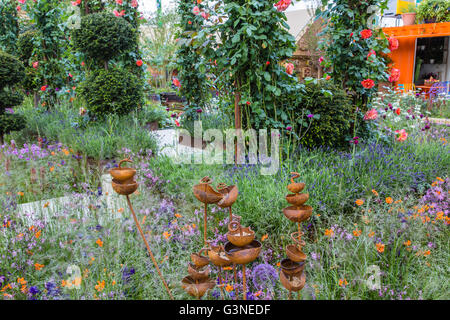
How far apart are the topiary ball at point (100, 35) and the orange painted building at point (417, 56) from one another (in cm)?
818

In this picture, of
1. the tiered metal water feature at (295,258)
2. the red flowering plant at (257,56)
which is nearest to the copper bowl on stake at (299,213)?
the tiered metal water feature at (295,258)

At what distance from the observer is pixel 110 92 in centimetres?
451

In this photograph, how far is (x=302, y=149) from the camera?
11.6 ft

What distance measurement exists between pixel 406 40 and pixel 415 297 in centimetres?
1061

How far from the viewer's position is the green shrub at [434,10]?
351 inches

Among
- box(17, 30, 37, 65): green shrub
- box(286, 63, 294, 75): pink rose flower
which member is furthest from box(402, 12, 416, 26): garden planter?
box(17, 30, 37, 65): green shrub

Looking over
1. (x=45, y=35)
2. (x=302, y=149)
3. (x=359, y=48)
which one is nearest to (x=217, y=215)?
(x=302, y=149)

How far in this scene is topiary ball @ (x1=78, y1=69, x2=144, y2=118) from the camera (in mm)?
4527

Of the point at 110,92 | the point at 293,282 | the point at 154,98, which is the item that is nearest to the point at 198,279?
the point at 293,282

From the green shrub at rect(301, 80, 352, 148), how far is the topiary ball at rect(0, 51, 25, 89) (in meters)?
3.35

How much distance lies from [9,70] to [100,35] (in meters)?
1.19

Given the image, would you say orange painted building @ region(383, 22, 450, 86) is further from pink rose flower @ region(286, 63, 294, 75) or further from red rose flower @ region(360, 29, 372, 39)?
pink rose flower @ region(286, 63, 294, 75)

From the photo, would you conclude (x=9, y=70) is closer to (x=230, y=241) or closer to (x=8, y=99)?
Answer: (x=8, y=99)

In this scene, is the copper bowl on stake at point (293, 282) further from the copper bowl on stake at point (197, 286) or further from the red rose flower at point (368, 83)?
the red rose flower at point (368, 83)
